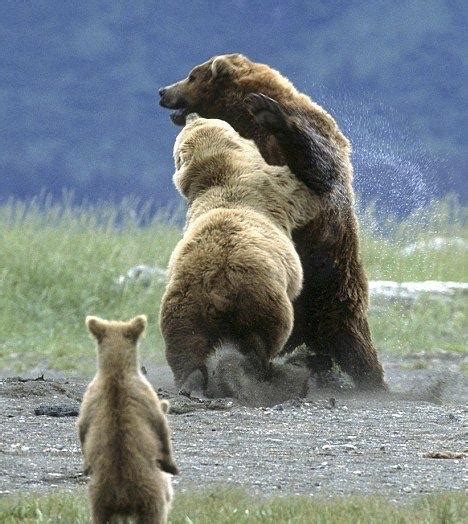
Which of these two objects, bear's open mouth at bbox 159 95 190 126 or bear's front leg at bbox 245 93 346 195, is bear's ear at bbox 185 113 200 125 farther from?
bear's front leg at bbox 245 93 346 195

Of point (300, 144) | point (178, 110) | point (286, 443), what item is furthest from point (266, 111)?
point (286, 443)

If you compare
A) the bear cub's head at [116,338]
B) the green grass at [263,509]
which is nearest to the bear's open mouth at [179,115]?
the green grass at [263,509]

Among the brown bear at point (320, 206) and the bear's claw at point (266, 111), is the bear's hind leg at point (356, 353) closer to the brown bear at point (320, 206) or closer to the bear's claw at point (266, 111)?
the brown bear at point (320, 206)

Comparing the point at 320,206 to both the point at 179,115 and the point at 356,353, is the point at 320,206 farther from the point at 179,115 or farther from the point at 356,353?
the point at 179,115

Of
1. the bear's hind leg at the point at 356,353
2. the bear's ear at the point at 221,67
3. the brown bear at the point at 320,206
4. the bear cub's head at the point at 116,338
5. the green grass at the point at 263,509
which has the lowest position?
the green grass at the point at 263,509

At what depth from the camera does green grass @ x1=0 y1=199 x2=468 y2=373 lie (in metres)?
11.8

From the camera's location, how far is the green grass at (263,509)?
439cm

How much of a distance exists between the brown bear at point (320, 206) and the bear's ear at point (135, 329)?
148 inches

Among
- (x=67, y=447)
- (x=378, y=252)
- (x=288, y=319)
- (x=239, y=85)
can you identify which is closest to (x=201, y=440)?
(x=67, y=447)

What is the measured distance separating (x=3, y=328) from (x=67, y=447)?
20.6 feet

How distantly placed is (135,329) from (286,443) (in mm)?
2382

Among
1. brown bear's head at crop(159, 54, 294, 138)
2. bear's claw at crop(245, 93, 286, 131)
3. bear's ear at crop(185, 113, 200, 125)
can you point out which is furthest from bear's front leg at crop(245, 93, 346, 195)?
bear's ear at crop(185, 113, 200, 125)

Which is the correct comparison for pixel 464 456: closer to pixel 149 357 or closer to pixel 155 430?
pixel 155 430

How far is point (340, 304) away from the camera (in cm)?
814
